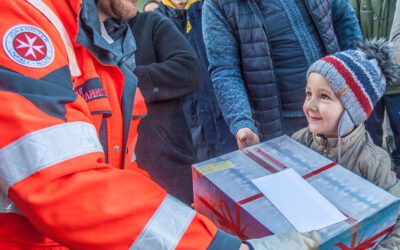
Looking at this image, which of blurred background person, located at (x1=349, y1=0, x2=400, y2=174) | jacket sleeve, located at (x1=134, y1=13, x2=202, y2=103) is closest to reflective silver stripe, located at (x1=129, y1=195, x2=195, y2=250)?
jacket sleeve, located at (x1=134, y1=13, x2=202, y2=103)

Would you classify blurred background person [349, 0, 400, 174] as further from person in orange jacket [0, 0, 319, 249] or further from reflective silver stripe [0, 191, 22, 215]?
reflective silver stripe [0, 191, 22, 215]

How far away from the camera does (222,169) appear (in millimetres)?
1268

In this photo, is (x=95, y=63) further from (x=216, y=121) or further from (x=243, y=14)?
(x=216, y=121)

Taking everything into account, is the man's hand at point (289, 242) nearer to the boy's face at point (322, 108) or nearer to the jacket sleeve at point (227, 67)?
the boy's face at point (322, 108)

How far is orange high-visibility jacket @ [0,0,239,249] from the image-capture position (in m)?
0.74

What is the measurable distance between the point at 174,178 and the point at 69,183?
1.48 metres

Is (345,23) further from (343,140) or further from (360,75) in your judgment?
(343,140)

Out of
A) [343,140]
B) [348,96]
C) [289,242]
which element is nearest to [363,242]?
[289,242]

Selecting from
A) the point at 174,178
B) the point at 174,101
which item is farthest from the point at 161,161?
the point at 174,101

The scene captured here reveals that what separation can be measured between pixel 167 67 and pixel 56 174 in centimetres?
127

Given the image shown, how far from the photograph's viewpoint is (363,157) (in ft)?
4.54

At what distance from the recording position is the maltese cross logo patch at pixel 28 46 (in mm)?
768

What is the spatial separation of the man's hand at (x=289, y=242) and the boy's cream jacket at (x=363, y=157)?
14.4 inches

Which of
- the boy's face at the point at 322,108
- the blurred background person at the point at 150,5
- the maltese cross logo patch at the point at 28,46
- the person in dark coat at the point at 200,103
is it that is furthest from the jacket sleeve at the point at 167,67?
the blurred background person at the point at 150,5
